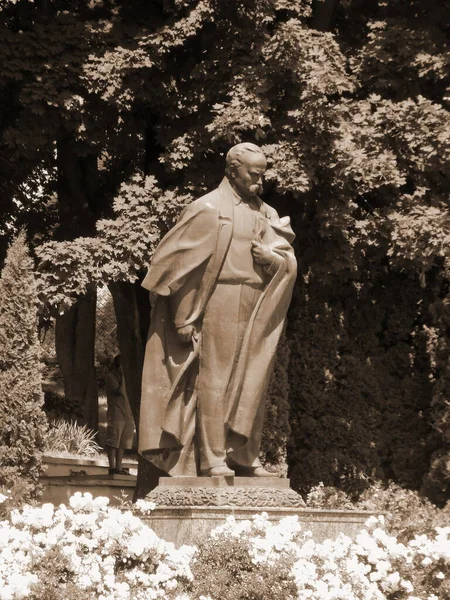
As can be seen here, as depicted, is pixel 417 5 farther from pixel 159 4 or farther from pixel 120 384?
pixel 120 384

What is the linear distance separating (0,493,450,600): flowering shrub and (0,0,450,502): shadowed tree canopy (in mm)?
6247

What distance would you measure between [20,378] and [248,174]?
498 cm

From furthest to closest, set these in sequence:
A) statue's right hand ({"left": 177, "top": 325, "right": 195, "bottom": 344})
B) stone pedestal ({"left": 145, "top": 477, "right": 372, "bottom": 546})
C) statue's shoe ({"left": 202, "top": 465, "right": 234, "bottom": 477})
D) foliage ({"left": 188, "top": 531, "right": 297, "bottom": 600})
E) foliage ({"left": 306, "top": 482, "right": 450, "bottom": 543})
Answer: foliage ({"left": 306, "top": 482, "right": 450, "bottom": 543}), statue's right hand ({"left": 177, "top": 325, "right": 195, "bottom": 344}), statue's shoe ({"left": 202, "top": 465, "right": 234, "bottom": 477}), stone pedestal ({"left": 145, "top": 477, "right": 372, "bottom": 546}), foliage ({"left": 188, "top": 531, "right": 297, "bottom": 600})

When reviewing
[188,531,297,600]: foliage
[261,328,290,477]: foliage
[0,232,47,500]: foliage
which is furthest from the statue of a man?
[261,328,290,477]: foliage

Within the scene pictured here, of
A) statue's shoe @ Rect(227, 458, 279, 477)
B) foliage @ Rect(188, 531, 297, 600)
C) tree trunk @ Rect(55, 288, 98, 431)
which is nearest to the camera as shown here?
foliage @ Rect(188, 531, 297, 600)

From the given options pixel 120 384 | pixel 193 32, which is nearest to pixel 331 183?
pixel 193 32

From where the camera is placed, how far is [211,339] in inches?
337

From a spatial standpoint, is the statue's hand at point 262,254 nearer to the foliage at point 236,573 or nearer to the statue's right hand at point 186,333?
the statue's right hand at point 186,333

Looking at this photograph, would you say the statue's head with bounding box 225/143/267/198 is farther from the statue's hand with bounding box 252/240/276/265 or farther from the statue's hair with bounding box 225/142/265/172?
A: the statue's hand with bounding box 252/240/276/265

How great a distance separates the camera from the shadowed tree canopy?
13.3m

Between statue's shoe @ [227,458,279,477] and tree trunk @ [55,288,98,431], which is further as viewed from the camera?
tree trunk @ [55,288,98,431]

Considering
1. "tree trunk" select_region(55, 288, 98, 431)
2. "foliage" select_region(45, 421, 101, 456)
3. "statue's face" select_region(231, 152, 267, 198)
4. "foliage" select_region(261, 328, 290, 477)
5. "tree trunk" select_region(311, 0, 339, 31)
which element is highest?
"tree trunk" select_region(311, 0, 339, 31)

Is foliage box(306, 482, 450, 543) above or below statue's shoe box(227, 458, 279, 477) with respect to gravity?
below

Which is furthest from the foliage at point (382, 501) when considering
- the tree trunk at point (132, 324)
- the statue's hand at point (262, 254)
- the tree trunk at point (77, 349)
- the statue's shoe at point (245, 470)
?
the tree trunk at point (77, 349)
